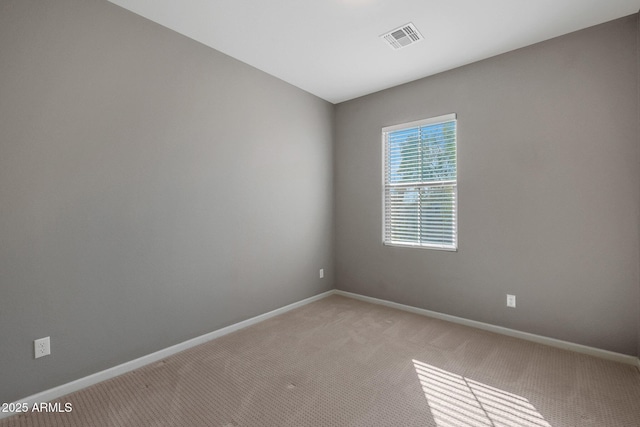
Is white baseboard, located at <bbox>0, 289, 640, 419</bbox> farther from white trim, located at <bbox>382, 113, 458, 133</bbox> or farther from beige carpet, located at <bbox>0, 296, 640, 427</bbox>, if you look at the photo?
white trim, located at <bbox>382, 113, 458, 133</bbox>

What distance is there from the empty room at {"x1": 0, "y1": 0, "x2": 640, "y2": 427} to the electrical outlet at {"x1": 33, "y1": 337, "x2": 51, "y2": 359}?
0.04 ft

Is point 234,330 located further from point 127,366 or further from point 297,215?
point 297,215

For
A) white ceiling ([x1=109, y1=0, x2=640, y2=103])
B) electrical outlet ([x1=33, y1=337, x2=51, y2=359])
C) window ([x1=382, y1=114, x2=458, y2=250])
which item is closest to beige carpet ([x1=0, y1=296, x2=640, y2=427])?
electrical outlet ([x1=33, y1=337, x2=51, y2=359])

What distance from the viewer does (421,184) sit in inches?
137

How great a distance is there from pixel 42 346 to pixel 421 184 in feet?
11.9

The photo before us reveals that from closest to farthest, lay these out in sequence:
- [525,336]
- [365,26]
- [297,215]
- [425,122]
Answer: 1. [365,26]
2. [525,336]
3. [425,122]
4. [297,215]

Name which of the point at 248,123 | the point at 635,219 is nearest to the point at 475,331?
the point at 635,219

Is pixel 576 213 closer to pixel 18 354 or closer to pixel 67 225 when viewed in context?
pixel 67 225

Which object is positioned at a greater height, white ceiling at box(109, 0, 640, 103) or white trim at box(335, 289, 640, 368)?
white ceiling at box(109, 0, 640, 103)

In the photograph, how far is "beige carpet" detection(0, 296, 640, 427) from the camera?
1.75 meters

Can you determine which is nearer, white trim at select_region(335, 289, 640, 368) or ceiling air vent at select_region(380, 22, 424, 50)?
white trim at select_region(335, 289, 640, 368)

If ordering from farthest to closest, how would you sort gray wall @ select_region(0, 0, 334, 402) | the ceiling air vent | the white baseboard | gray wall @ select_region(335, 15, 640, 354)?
the ceiling air vent < gray wall @ select_region(335, 15, 640, 354) < the white baseboard < gray wall @ select_region(0, 0, 334, 402)

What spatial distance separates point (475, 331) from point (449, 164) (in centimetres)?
178

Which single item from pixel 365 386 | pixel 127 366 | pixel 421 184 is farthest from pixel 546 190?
pixel 127 366
